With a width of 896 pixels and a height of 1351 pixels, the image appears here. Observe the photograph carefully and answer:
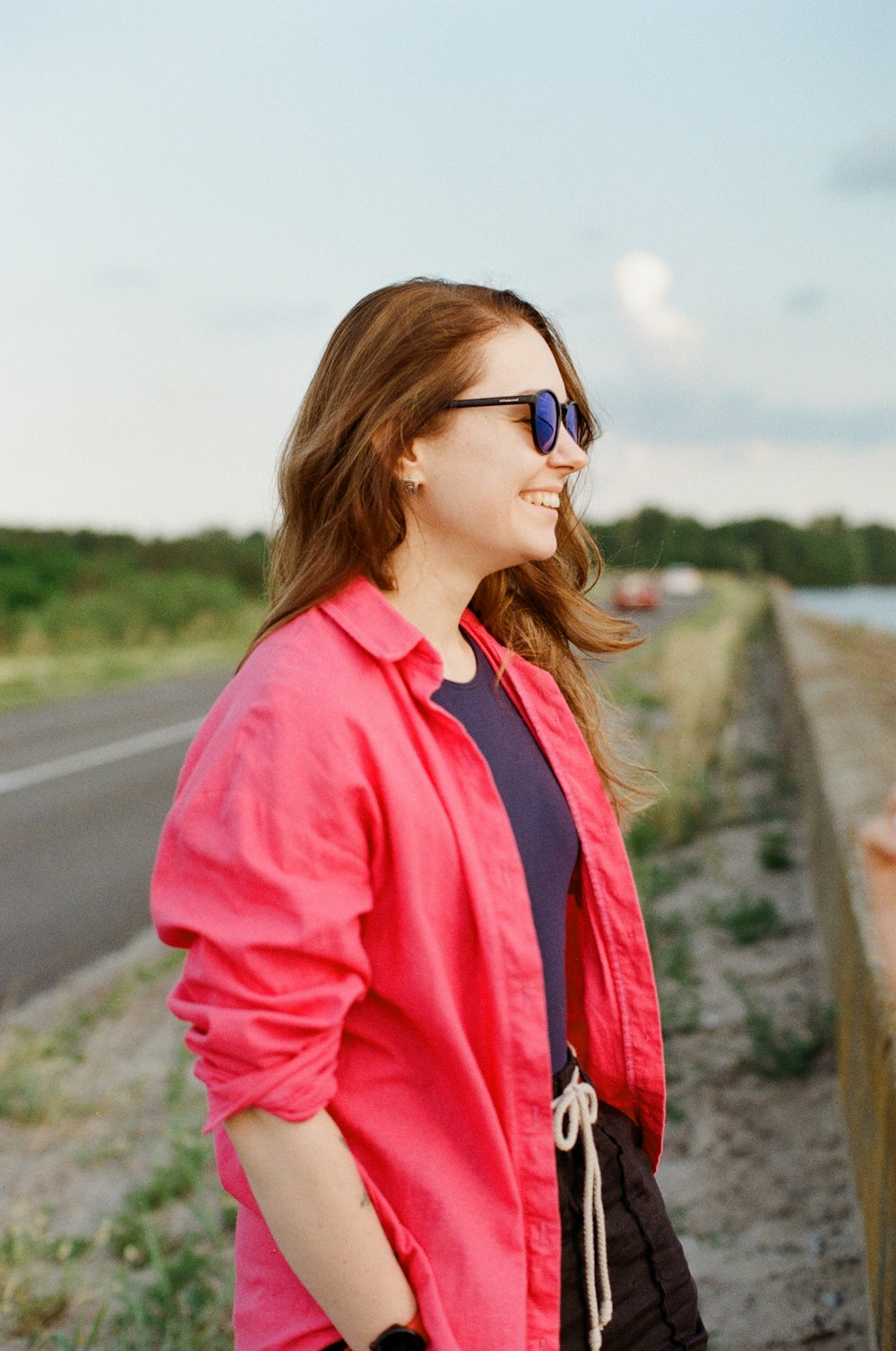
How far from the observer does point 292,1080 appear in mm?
1188

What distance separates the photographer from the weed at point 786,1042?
3.62 m

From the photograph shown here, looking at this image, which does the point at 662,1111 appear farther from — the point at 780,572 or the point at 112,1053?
the point at 780,572

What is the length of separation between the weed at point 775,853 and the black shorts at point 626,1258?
14.5 ft

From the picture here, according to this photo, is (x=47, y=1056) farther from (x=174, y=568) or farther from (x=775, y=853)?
(x=174, y=568)

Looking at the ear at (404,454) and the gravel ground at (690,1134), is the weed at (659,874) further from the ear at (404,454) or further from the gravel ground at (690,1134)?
the ear at (404,454)

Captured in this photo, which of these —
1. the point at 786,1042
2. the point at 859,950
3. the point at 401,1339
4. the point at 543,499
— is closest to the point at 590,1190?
the point at 401,1339

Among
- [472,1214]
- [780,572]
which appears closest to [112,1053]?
[472,1214]

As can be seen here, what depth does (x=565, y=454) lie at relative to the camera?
61.7 inches

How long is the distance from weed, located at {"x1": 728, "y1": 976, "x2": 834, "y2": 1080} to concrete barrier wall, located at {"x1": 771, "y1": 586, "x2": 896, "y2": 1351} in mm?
164

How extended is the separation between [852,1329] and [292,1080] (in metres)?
1.85

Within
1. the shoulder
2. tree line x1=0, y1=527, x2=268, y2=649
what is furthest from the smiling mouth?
tree line x1=0, y1=527, x2=268, y2=649

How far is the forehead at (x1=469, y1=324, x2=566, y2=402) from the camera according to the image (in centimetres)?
151

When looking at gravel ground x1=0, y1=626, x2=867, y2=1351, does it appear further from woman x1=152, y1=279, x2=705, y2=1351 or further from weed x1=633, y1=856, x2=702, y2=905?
woman x1=152, y1=279, x2=705, y2=1351

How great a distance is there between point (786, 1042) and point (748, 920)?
1.20m
